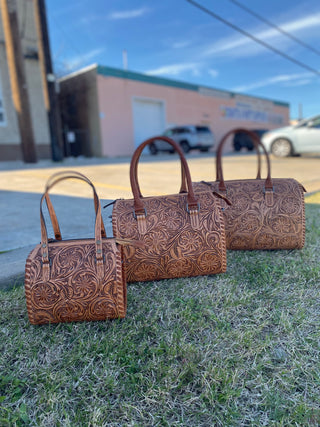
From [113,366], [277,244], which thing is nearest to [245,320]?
[113,366]

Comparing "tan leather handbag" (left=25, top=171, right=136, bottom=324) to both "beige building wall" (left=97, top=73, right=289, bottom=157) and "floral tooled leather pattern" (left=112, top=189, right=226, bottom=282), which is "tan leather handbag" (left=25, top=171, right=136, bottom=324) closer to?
"floral tooled leather pattern" (left=112, top=189, right=226, bottom=282)

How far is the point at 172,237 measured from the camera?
1.45 m

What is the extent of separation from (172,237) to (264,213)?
65 centimetres

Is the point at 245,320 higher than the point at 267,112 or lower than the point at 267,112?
lower

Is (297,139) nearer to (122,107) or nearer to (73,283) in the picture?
(73,283)

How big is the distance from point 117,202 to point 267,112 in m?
26.4

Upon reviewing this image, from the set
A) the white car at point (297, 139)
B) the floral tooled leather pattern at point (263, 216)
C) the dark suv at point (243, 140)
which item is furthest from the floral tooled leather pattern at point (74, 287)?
the dark suv at point (243, 140)

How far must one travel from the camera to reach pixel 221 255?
1484mm

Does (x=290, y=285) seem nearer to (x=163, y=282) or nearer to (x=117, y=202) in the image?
(x=163, y=282)

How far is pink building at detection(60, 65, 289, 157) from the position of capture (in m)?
15.4

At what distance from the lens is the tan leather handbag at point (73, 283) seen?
1151mm

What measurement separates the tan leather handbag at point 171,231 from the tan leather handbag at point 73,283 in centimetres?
27

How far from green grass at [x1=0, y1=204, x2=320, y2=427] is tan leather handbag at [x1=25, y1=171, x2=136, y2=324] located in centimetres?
7

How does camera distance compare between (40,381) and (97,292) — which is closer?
(40,381)
